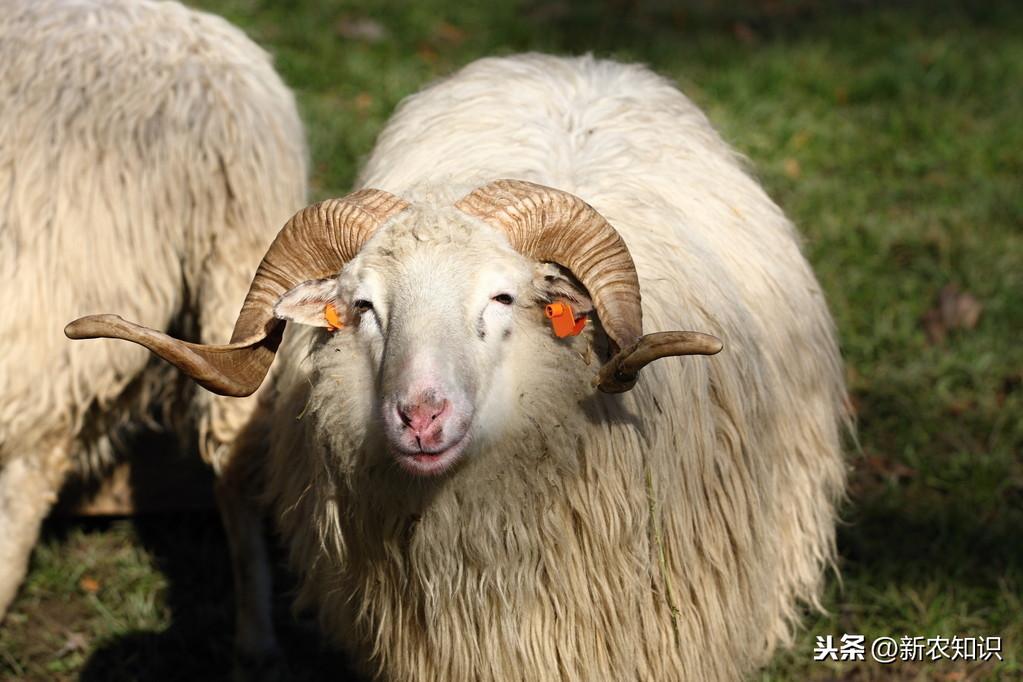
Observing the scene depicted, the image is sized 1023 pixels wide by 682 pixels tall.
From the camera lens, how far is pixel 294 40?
23.5ft

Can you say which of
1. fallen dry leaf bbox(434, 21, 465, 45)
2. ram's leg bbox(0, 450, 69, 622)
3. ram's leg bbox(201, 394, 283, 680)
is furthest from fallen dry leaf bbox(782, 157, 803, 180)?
ram's leg bbox(0, 450, 69, 622)

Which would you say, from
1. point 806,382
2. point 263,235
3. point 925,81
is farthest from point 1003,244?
point 263,235

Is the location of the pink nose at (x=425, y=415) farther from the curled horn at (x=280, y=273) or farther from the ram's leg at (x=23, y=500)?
the ram's leg at (x=23, y=500)

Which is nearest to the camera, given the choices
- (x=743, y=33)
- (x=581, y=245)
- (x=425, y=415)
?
(x=425, y=415)

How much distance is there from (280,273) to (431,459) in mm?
611

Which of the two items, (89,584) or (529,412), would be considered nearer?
(529,412)

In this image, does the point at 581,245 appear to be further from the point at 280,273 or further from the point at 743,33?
the point at 743,33

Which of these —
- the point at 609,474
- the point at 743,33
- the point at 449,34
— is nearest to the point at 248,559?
the point at 609,474

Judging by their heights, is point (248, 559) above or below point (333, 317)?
below

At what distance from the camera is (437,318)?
2520 millimetres

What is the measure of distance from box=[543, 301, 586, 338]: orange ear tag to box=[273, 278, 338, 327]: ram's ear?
482 mm

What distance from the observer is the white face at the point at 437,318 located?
2453mm

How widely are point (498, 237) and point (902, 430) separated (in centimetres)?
258

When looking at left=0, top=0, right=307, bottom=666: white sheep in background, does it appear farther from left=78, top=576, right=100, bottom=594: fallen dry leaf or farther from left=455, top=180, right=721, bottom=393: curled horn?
left=455, top=180, right=721, bottom=393: curled horn
